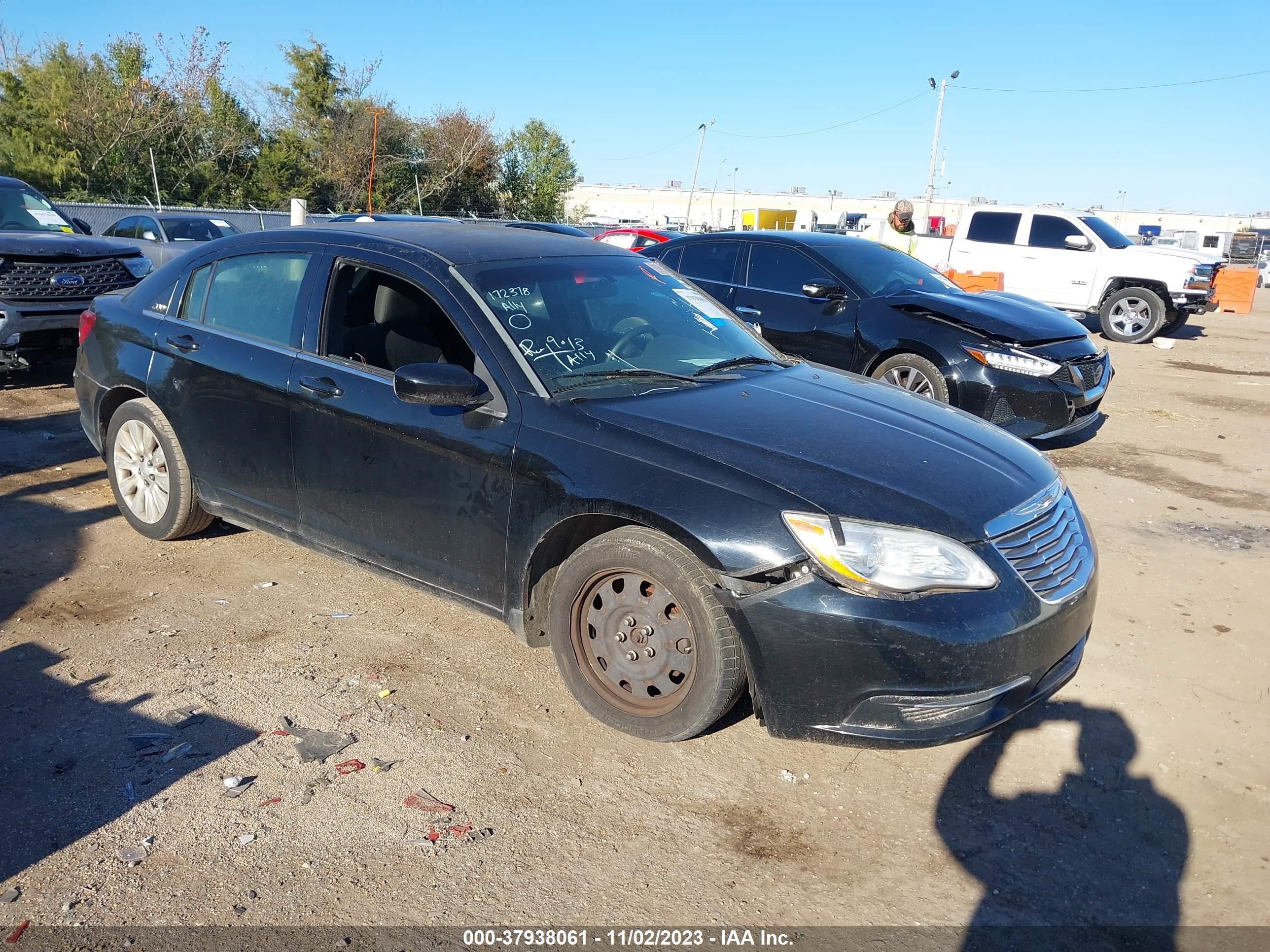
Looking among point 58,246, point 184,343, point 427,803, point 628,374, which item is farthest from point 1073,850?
point 58,246

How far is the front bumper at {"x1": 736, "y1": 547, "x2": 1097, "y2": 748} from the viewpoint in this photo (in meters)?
2.94

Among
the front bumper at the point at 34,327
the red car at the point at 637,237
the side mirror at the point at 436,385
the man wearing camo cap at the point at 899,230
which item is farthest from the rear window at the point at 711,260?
the red car at the point at 637,237

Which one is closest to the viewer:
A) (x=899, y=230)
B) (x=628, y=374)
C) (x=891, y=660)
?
(x=891, y=660)

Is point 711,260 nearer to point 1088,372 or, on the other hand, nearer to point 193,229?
point 1088,372

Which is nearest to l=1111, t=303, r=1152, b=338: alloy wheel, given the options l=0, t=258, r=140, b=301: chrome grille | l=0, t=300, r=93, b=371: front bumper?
l=0, t=258, r=140, b=301: chrome grille

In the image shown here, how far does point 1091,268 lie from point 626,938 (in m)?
15.9

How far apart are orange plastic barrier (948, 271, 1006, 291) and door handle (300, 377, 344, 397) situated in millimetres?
13365

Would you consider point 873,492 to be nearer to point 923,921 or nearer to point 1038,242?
point 923,921

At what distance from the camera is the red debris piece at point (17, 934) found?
7.98 ft

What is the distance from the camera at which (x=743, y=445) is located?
3334mm

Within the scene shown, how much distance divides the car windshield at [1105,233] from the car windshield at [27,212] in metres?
14.5

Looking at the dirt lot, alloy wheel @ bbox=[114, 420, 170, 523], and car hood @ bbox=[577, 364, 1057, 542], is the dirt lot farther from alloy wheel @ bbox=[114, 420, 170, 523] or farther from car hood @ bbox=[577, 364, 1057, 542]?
car hood @ bbox=[577, 364, 1057, 542]

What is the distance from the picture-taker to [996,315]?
756 centimetres

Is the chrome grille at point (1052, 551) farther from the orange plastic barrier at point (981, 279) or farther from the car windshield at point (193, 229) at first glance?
the car windshield at point (193, 229)
